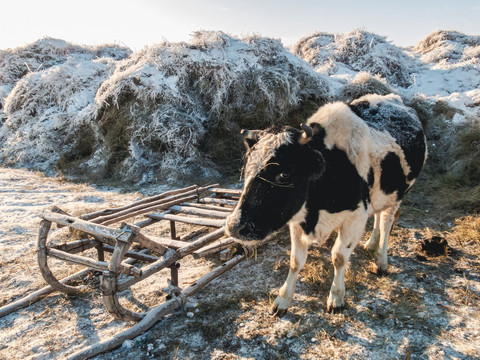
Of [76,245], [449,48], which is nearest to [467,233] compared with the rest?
[76,245]

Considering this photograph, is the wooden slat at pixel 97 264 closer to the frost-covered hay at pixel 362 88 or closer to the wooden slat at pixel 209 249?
the wooden slat at pixel 209 249

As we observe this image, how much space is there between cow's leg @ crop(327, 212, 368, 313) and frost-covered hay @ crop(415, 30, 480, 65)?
14.0 metres

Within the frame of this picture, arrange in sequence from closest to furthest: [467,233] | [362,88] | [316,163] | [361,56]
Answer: [316,163] → [467,233] → [362,88] → [361,56]

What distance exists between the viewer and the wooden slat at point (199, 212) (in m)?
4.09

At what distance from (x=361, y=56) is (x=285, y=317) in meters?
14.5

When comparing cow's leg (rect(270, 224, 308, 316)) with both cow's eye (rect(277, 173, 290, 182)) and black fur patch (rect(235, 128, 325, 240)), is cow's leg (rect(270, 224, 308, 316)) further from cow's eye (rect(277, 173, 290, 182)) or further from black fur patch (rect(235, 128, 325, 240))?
cow's eye (rect(277, 173, 290, 182))

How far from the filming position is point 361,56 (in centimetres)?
1425

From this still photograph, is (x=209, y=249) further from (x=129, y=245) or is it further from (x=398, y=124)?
(x=398, y=124)

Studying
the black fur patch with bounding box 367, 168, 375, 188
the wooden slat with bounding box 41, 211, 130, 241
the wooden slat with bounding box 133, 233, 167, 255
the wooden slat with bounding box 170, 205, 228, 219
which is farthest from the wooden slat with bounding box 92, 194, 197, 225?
the black fur patch with bounding box 367, 168, 375, 188

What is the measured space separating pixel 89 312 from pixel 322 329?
253 cm

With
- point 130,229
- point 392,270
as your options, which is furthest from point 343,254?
point 130,229

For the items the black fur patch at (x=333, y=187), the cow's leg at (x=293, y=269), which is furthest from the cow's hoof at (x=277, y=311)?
the black fur patch at (x=333, y=187)

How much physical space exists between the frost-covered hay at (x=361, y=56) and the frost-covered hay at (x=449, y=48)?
1403 millimetres

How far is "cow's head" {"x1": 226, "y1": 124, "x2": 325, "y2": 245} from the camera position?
234cm
